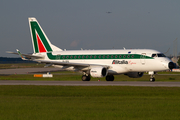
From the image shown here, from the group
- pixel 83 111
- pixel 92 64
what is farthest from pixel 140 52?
pixel 83 111

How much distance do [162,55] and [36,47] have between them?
22.4 metres

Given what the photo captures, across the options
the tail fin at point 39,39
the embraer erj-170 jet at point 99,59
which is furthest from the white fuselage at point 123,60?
the tail fin at point 39,39

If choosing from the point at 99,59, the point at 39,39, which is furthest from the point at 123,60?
the point at 39,39

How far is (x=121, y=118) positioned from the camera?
14797 millimetres

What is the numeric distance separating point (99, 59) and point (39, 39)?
41.8ft

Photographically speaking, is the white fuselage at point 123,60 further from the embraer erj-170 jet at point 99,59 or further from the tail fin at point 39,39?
the tail fin at point 39,39

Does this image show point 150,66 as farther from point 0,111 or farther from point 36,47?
point 0,111

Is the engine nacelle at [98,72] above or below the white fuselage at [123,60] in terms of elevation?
below

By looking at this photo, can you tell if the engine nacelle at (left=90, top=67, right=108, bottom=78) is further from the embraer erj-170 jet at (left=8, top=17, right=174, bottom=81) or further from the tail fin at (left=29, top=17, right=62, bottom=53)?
the tail fin at (left=29, top=17, right=62, bottom=53)

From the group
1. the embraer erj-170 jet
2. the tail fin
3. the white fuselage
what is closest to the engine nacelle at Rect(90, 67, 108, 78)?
the embraer erj-170 jet

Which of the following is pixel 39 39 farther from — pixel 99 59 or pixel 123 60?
pixel 123 60

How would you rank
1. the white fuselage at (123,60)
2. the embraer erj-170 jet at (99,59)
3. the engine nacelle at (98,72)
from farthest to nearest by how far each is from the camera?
the engine nacelle at (98,72)
the embraer erj-170 jet at (99,59)
the white fuselage at (123,60)

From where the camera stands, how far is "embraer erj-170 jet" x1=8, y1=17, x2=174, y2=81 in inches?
1736

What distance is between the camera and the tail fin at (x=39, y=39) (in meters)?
53.8
